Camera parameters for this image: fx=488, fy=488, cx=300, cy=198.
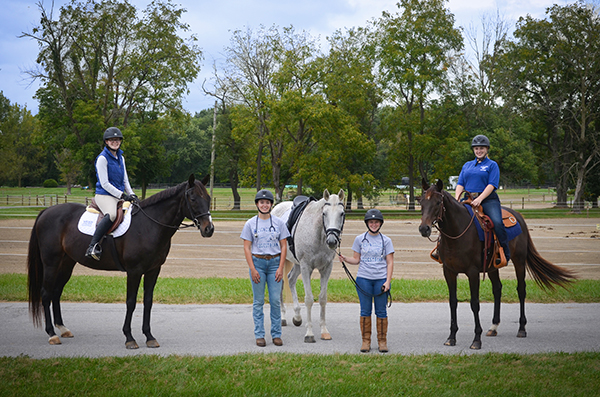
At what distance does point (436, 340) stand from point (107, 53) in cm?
3498

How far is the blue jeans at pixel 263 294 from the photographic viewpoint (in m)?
6.82

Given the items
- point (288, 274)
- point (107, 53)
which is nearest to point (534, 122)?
point (107, 53)

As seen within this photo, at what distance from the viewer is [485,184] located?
769cm

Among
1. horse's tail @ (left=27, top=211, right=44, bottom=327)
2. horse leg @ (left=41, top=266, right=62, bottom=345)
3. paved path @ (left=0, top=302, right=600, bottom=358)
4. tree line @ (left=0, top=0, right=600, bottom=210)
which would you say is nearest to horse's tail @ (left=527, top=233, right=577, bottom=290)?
paved path @ (left=0, top=302, right=600, bottom=358)

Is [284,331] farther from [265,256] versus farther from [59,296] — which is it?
[59,296]

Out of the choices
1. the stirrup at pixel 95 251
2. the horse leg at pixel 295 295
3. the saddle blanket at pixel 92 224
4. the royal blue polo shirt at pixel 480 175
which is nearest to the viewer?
the stirrup at pixel 95 251

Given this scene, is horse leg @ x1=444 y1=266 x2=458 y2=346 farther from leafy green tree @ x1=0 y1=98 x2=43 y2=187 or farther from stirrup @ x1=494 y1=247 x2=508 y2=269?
leafy green tree @ x1=0 y1=98 x2=43 y2=187

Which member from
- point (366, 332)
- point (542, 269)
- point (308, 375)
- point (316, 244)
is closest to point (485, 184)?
point (542, 269)

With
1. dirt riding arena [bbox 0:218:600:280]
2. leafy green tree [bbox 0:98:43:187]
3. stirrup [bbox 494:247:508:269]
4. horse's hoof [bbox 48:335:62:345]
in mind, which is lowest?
→ dirt riding arena [bbox 0:218:600:280]

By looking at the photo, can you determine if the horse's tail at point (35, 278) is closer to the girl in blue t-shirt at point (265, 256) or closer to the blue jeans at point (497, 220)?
the girl in blue t-shirt at point (265, 256)

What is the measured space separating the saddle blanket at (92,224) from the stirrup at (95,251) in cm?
28

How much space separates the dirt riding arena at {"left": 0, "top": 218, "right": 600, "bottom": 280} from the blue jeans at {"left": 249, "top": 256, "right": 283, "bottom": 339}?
21.5 ft

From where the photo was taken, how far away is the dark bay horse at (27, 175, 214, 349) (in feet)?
22.3

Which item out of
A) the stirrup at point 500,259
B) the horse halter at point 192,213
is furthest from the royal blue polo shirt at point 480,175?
the horse halter at point 192,213
